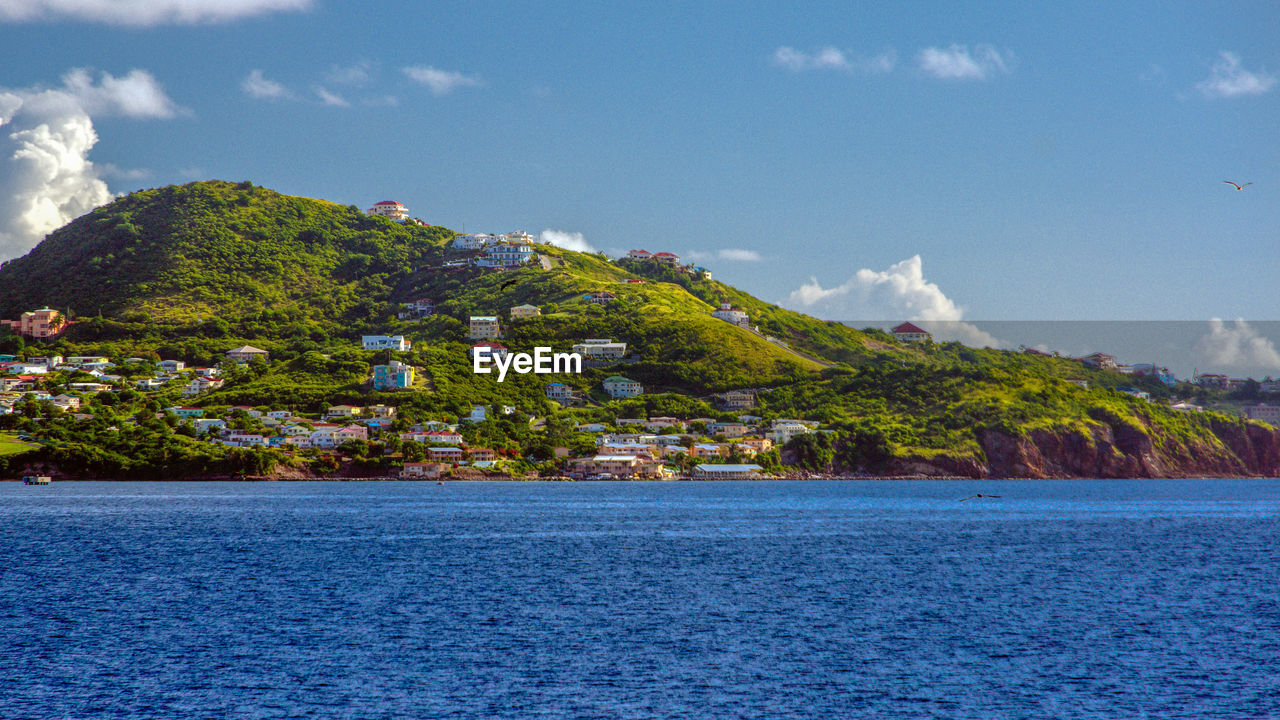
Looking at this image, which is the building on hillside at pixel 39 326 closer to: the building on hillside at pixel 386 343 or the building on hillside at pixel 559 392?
the building on hillside at pixel 386 343

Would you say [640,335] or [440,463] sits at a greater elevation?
[640,335]

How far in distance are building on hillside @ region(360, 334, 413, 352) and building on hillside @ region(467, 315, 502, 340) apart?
1254cm

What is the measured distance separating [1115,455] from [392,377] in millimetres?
109740

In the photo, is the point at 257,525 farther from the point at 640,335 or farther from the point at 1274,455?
the point at 1274,455

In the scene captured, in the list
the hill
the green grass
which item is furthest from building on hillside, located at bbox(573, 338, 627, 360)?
the green grass

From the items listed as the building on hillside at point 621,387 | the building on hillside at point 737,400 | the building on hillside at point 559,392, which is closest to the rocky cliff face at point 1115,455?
the building on hillside at point 737,400

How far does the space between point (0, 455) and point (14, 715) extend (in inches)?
4270

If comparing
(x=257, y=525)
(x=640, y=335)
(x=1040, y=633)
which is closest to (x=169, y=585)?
(x=257, y=525)

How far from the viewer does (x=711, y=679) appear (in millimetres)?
28031

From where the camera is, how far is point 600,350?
185 meters

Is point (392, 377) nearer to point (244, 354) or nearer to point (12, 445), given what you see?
point (244, 354)

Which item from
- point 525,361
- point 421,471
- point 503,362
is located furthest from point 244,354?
point 421,471

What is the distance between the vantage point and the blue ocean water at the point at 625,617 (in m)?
26.1

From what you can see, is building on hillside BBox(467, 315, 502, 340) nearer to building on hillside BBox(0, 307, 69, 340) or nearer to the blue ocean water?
building on hillside BBox(0, 307, 69, 340)
